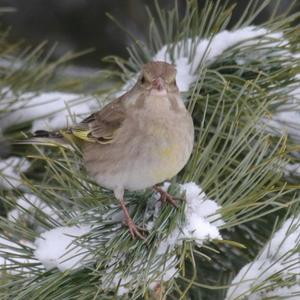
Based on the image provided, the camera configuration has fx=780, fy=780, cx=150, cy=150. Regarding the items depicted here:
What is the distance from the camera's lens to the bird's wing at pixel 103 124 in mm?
2451

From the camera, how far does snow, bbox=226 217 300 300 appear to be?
5.89 ft

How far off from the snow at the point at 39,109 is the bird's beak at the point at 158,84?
0.40 metres

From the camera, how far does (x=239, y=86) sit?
231 cm

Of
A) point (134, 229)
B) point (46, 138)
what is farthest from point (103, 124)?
point (134, 229)

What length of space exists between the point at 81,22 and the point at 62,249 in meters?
2.79

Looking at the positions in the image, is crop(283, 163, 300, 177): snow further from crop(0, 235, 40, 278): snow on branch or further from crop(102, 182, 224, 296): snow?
crop(0, 235, 40, 278): snow on branch

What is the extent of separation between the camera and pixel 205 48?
95.7 inches

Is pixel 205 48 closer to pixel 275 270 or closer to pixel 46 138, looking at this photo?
pixel 46 138

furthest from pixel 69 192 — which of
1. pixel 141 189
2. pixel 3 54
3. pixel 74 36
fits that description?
pixel 74 36

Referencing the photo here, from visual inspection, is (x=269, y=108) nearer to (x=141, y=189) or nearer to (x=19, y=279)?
(x=141, y=189)

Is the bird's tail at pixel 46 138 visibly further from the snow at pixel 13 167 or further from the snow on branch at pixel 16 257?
the snow on branch at pixel 16 257

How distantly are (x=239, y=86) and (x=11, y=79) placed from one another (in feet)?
2.93

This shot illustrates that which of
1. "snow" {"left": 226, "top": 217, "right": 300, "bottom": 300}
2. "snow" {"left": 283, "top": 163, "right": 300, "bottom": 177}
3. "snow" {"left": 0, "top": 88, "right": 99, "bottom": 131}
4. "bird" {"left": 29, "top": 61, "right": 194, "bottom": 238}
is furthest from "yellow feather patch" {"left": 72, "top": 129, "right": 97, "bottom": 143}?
"snow" {"left": 226, "top": 217, "right": 300, "bottom": 300}

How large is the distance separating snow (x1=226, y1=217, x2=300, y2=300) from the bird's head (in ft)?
1.90
